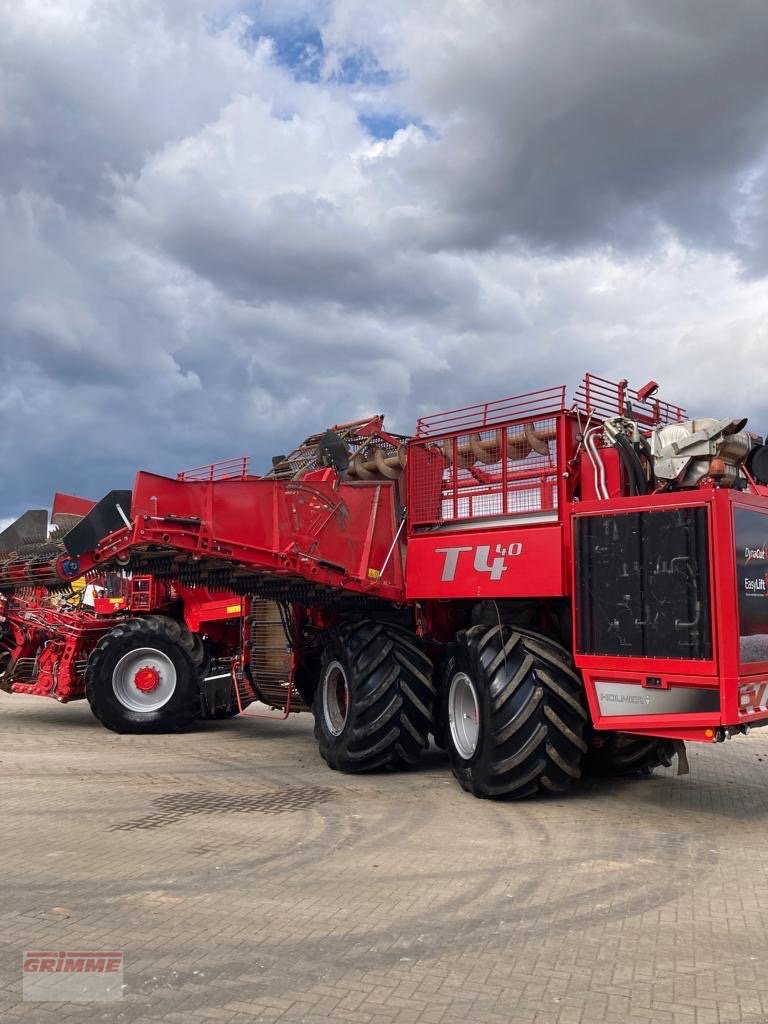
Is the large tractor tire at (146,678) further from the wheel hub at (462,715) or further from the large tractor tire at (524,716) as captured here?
the large tractor tire at (524,716)

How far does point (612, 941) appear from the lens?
4734mm

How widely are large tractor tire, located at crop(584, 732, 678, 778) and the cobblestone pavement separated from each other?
0.22 m

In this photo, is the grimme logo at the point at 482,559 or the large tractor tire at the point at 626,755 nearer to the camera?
the grimme logo at the point at 482,559

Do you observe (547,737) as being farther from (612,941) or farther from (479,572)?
(612,941)

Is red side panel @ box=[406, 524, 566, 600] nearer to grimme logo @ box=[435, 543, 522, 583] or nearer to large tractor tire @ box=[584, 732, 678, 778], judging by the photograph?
grimme logo @ box=[435, 543, 522, 583]

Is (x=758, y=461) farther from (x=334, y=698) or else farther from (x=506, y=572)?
(x=334, y=698)

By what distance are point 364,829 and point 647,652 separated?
263 cm

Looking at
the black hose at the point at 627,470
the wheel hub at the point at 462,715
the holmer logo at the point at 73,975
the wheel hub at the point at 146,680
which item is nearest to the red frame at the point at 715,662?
the black hose at the point at 627,470

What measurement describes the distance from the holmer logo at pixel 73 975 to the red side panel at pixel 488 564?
16.1 ft

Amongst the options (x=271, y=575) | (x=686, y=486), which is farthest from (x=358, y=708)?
(x=686, y=486)

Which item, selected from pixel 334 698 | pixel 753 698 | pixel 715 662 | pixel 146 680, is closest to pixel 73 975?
pixel 715 662

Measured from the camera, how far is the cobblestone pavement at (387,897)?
158 inches

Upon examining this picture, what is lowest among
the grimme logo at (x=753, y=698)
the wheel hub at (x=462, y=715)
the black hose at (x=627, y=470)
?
the wheel hub at (x=462, y=715)

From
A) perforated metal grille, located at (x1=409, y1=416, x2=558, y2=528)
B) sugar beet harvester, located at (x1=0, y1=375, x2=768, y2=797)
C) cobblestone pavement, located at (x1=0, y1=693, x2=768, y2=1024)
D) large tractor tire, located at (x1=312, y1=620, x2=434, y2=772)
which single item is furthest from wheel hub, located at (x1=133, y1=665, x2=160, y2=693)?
perforated metal grille, located at (x1=409, y1=416, x2=558, y2=528)
